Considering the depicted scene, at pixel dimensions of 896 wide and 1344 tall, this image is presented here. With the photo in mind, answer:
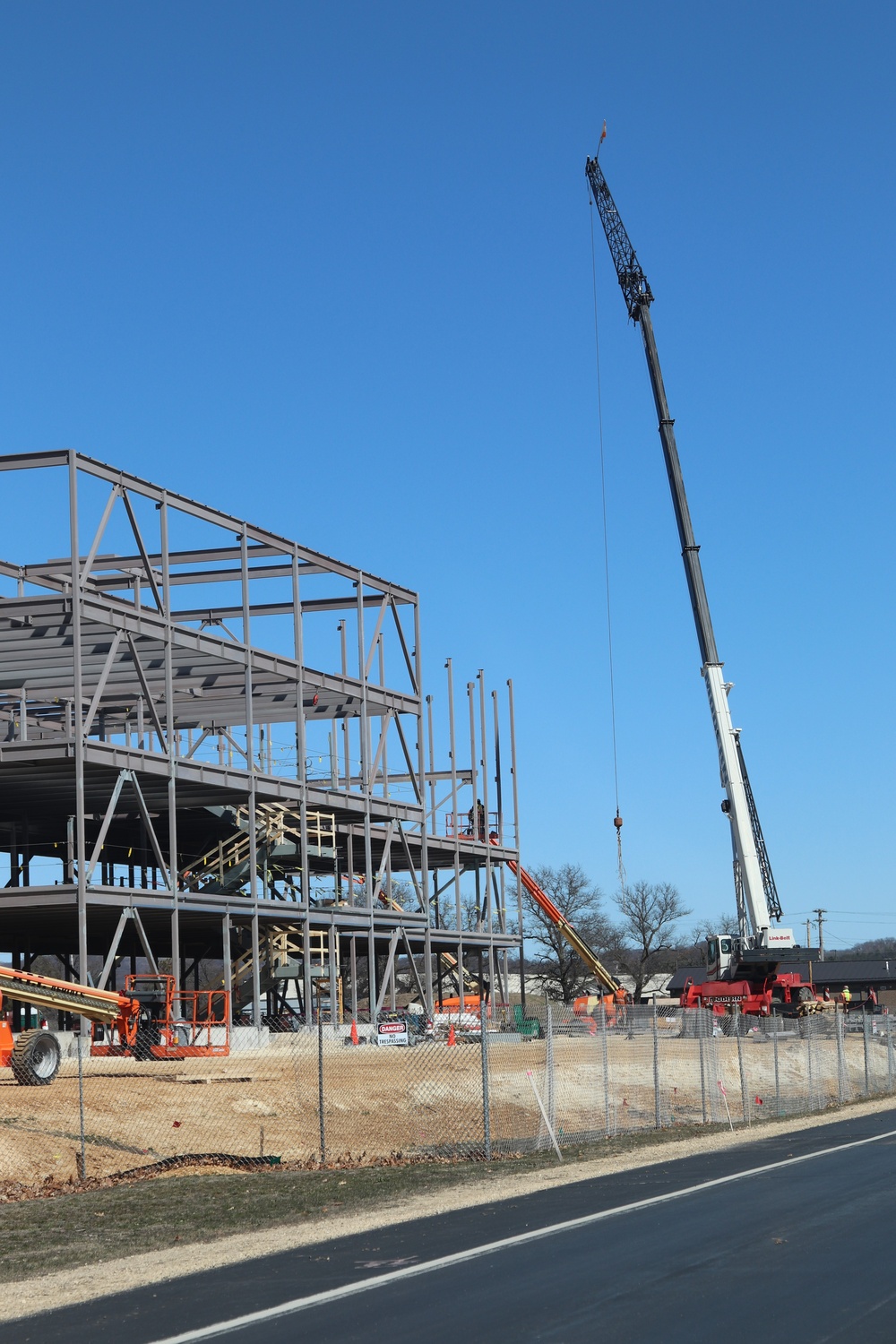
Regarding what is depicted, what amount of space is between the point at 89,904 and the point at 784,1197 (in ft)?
82.5

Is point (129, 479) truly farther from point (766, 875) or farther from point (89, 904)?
point (766, 875)

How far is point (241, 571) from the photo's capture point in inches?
1677

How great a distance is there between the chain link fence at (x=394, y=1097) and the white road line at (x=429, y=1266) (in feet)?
12.6

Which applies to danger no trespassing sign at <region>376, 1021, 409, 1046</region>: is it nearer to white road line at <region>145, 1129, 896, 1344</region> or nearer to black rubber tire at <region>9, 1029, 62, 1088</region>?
black rubber tire at <region>9, 1029, 62, 1088</region>

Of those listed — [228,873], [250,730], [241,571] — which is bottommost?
[228,873]

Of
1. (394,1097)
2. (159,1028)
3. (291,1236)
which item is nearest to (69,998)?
(159,1028)

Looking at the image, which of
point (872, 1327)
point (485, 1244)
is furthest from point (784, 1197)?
point (872, 1327)

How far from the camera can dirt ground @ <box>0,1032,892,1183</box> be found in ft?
70.1

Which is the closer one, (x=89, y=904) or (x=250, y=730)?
(x=89, y=904)

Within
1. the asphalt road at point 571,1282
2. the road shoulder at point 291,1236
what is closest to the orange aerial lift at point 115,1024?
the road shoulder at point 291,1236

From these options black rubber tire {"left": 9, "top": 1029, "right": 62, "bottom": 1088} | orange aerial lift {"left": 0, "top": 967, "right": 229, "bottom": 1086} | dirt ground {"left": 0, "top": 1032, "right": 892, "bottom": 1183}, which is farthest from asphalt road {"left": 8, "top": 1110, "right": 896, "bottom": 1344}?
orange aerial lift {"left": 0, "top": 967, "right": 229, "bottom": 1086}

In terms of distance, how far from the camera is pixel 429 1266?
36.1ft

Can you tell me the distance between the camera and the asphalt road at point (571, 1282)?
28.6ft

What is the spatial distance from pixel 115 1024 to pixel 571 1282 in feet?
76.9
